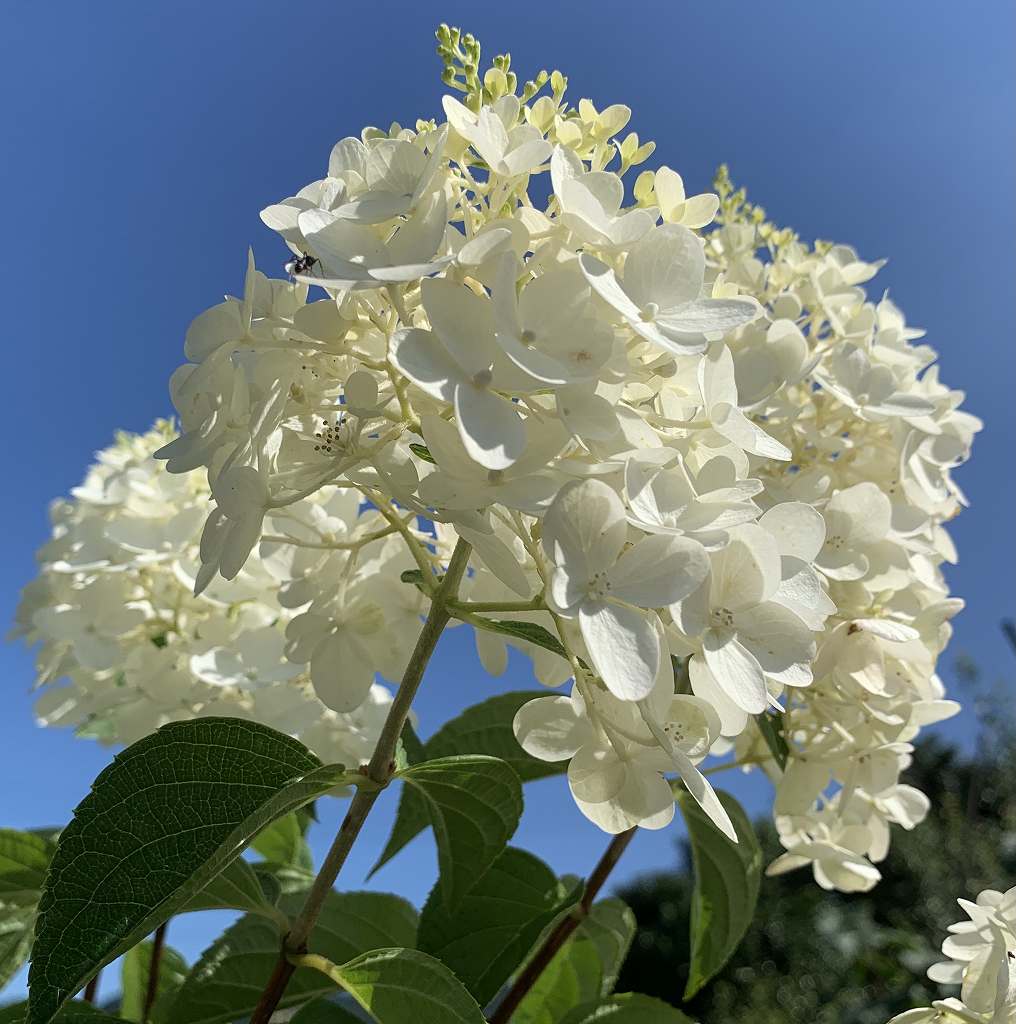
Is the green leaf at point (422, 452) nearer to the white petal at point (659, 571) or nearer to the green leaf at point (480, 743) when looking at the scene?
the white petal at point (659, 571)

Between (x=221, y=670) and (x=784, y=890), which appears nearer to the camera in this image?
(x=221, y=670)

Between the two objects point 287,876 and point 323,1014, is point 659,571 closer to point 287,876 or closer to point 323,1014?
point 323,1014

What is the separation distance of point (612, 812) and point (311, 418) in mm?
410

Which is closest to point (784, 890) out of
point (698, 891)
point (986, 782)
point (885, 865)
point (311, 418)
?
point (885, 865)

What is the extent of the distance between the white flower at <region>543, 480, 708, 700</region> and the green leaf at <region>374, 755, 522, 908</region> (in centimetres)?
28

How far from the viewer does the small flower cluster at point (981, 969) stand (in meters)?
0.78

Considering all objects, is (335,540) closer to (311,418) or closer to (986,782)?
(311,418)

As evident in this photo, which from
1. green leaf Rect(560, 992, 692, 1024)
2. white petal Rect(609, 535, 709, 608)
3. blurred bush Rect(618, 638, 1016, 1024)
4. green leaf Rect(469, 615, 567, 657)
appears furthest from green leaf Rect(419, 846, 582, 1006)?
blurred bush Rect(618, 638, 1016, 1024)

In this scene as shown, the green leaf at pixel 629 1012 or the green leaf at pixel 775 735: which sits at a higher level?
the green leaf at pixel 775 735

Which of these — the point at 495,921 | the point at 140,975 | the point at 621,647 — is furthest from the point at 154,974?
the point at 621,647

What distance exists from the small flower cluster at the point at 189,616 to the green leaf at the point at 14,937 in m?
0.27

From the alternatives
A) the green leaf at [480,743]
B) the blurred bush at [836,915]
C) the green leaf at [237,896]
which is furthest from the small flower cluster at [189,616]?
the blurred bush at [836,915]

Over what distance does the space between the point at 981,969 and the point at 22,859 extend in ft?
3.54

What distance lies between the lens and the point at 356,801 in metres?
0.87
